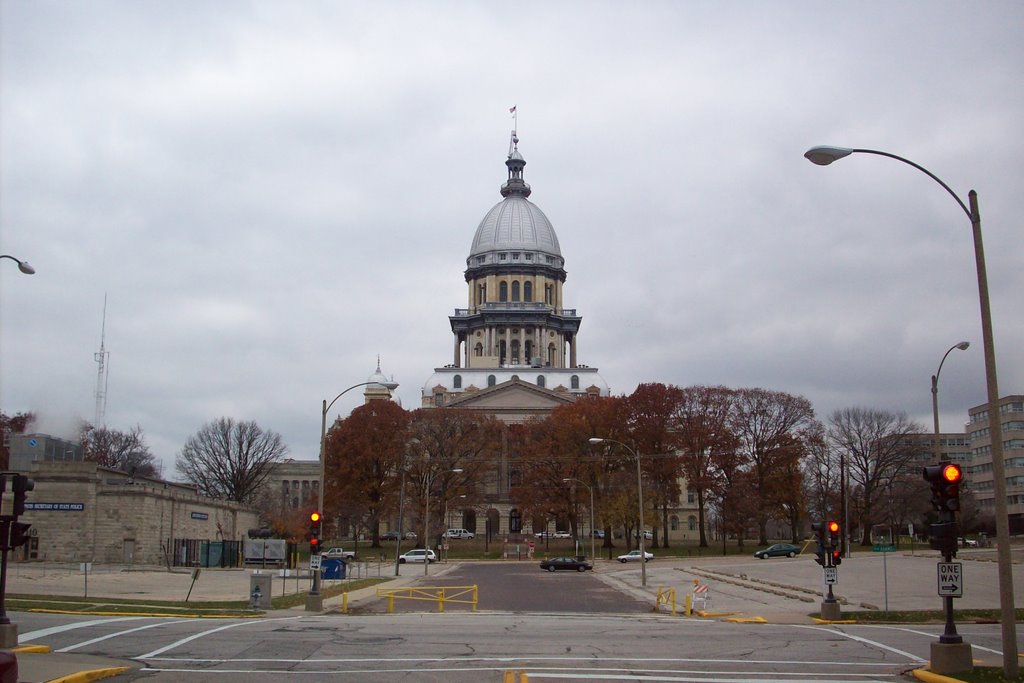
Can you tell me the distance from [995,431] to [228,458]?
101403 millimetres

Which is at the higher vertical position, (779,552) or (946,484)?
(946,484)

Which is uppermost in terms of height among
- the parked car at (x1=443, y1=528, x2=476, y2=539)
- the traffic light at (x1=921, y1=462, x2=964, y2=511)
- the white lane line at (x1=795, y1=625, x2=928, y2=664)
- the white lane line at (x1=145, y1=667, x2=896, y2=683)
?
the traffic light at (x1=921, y1=462, x2=964, y2=511)

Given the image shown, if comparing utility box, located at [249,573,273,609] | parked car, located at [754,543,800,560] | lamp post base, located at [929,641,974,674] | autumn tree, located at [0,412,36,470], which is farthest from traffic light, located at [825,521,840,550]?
autumn tree, located at [0,412,36,470]

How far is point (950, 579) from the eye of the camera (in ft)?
59.7

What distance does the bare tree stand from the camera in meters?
109

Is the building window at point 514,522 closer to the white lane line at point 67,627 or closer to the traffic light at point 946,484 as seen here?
the white lane line at point 67,627

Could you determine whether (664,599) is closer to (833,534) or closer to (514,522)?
(833,534)

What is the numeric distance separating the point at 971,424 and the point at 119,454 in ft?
314

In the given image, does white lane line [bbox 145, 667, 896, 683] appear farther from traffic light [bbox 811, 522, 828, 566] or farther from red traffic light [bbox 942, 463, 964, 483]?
traffic light [bbox 811, 522, 828, 566]

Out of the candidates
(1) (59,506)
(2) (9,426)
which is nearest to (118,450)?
(2) (9,426)

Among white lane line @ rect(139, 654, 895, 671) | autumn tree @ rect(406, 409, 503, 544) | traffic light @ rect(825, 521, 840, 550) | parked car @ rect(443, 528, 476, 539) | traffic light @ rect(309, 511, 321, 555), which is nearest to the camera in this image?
white lane line @ rect(139, 654, 895, 671)

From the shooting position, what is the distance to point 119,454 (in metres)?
120

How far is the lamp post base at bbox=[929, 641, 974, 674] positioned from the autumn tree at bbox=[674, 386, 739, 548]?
6924 centimetres

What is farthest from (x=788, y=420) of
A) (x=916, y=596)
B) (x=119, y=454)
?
(x=119, y=454)
